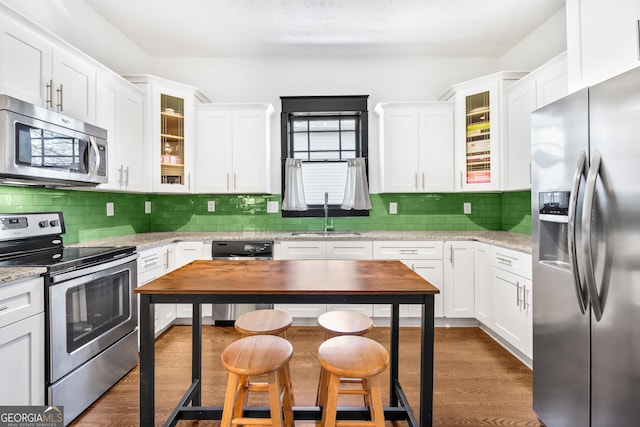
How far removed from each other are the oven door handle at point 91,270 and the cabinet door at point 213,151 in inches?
49.2

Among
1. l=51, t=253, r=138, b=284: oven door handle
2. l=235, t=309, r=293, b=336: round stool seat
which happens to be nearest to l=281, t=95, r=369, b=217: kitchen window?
l=51, t=253, r=138, b=284: oven door handle

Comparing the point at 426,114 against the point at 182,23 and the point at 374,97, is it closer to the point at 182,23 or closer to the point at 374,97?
the point at 374,97

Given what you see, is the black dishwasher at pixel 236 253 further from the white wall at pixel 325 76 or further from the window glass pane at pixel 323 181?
the white wall at pixel 325 76

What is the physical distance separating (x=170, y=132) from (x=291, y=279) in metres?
2.55

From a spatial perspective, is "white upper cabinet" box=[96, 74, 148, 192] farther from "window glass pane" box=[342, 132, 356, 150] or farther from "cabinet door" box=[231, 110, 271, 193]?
"window glass pane" box=[342, 132, 356, 150]

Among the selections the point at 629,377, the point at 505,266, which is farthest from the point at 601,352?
the point at 505,266

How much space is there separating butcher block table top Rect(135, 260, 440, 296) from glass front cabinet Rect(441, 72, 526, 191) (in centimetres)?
187

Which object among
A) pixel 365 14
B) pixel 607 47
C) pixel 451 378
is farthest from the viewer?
pixel 365 14

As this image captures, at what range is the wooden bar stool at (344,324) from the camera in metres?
1.58

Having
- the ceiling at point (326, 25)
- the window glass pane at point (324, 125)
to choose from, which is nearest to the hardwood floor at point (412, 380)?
the window glass pane at point (324, 125)

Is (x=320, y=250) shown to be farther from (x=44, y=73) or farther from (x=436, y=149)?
(x=44, y=73)

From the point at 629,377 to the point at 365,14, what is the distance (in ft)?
9.91

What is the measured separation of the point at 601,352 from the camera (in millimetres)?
1345

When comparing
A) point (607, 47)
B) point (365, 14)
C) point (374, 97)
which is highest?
point (365, 14)
